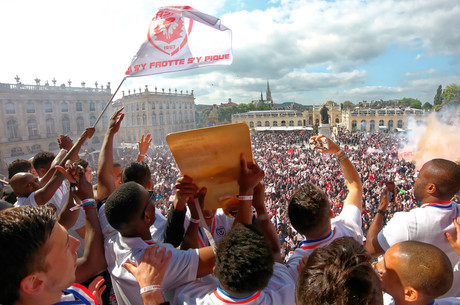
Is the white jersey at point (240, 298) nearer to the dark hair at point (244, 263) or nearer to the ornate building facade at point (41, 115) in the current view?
the dark hair at point (244, 263)

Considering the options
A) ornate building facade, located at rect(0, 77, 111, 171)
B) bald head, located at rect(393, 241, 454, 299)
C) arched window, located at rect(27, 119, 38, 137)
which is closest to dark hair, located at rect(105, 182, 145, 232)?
bald head, located at rect(393, 241, 454, 299)

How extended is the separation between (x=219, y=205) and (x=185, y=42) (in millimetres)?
3233

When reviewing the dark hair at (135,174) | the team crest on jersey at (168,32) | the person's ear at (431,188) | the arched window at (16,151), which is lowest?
the arched window at (16,151)

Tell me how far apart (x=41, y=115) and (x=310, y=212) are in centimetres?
4109

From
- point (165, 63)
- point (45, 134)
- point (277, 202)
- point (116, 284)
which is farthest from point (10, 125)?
point (116, 284)

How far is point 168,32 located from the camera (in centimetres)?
432

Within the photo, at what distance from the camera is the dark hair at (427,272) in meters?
1.32

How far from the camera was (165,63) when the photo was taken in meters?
4.29

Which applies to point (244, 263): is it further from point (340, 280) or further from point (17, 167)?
point (17, 167)

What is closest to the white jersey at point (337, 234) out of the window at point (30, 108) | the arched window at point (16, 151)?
the arched window at point (16, 151)

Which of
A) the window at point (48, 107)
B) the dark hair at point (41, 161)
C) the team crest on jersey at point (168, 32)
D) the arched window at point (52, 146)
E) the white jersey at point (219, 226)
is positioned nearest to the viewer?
the white jersey at point (219, 226)

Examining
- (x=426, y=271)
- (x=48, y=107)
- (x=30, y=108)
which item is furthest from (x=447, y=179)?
(x=48, y=107)

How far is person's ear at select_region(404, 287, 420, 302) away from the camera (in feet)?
4.38

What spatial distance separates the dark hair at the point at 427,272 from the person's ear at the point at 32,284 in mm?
1796
